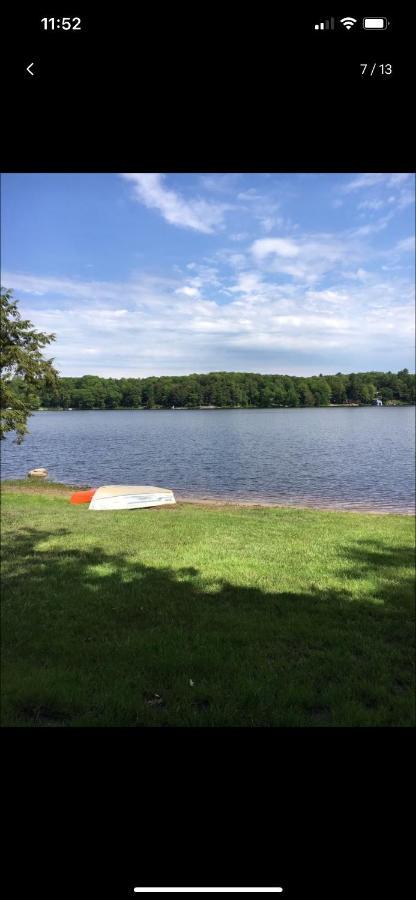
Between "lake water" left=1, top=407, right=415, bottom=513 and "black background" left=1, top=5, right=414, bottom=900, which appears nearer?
"black background" left=1, top=5, right=414, bottom=900

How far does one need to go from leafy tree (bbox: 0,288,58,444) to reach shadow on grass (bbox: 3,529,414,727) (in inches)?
84.1

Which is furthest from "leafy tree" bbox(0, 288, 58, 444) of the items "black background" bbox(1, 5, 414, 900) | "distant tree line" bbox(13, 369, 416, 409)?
"black background" bbox(1, 5, 414, 900)

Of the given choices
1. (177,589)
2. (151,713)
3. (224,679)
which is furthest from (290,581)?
(151,713)

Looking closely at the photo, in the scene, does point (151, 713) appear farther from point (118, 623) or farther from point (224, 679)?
point (118, 623)

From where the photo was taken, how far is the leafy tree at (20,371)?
5406 mm
